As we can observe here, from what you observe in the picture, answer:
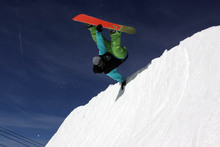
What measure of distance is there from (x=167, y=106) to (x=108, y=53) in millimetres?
3051

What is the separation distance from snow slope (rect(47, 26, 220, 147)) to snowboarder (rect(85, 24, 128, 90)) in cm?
84

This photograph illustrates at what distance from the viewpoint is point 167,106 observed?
4605 millimetres

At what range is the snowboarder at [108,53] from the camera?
6.65 m

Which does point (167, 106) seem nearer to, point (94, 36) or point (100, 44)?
point (100, 44)

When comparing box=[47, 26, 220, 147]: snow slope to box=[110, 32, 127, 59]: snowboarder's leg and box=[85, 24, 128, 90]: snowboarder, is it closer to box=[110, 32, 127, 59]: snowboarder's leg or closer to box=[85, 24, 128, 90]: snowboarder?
box=[85, 24, 128, 90]: snowboarder

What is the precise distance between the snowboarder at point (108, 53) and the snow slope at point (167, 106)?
0.84 meters

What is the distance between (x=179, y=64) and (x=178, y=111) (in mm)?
1891

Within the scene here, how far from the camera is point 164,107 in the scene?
4688mm

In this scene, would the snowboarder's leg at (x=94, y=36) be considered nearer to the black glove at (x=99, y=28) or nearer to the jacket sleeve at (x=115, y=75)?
the black glove at (x=99, y=28)

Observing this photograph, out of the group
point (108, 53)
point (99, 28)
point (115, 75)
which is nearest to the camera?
point (99, 28)

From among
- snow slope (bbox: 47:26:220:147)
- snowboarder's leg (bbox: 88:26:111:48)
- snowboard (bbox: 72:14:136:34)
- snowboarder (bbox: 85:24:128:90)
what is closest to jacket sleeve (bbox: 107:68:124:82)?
snowboarder (bbox: 85:24:128:90)

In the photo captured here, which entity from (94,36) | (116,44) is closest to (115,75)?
(116,44)

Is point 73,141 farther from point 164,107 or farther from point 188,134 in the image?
point 188,134

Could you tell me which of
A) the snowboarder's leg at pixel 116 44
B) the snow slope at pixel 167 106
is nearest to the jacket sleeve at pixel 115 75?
the snow slope at pixel 167 106
